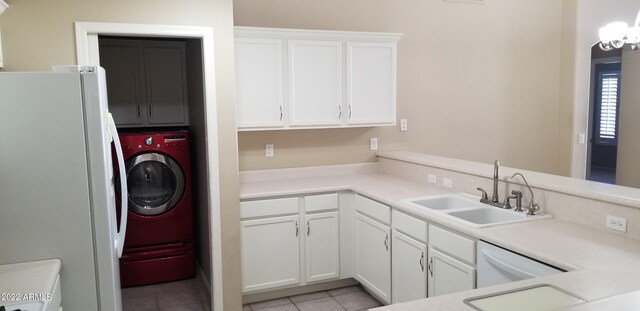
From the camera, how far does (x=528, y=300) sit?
64.9 inches

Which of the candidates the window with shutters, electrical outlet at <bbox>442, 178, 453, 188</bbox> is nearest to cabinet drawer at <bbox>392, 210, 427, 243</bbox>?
electrical outlet at <bbox>442, 178, 453, 188</bbox>

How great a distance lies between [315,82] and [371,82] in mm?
520

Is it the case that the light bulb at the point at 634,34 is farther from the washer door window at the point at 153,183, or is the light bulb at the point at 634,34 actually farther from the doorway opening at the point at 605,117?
the washer door window at the point at 153,183

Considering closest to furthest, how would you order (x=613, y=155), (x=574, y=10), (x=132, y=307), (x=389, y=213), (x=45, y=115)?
(x=45, y=115) → (x=389, y=213) → (x=132, y=307) → (x=574, y=10) → (x=613, y=155)

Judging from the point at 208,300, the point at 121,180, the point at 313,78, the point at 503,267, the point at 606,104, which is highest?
the point at 313,78

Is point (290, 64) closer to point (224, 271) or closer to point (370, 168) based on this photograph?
point (370, 168)

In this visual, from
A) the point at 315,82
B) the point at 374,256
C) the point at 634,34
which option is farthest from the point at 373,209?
the point at 634,34

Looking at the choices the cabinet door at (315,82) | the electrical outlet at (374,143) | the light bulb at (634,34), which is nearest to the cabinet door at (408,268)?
the cabinet door at (315,82)

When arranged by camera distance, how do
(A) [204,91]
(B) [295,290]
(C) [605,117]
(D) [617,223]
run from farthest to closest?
(C) [605,117] → (B) [295,290] → (A) [204,91] → (D) [617,223]

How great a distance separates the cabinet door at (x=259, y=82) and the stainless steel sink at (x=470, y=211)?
134cm

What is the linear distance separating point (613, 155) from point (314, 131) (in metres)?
7.42

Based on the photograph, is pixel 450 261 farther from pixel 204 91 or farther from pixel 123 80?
pixel 123 80

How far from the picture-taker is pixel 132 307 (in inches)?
154

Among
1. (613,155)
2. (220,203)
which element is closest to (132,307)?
Answer: (220,203)
